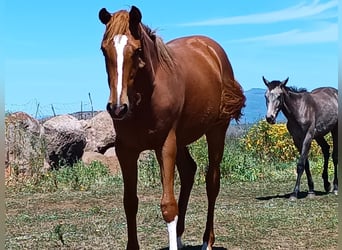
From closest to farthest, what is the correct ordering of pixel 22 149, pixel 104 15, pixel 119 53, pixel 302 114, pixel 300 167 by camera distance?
1. pixel 119 53
2. pixel 104 15
3. pixel 300 167
4. pixel 302 114
5. pixel 22 149

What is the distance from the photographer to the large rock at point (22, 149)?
11344 mm

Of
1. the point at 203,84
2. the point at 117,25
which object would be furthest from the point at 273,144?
the point at 117,25

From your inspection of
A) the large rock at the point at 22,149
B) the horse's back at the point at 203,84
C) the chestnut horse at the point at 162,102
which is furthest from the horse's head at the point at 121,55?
the large rock at the point at 22,149

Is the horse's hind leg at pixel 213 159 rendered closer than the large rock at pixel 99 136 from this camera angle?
Yes

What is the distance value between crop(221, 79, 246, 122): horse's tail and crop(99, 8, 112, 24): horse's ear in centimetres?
168

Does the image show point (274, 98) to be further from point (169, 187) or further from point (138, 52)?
point (138, 52)

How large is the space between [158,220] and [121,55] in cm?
384

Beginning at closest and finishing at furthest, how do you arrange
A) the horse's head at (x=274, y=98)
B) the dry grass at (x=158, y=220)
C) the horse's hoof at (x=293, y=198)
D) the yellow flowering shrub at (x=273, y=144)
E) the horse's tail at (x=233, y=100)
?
the horse's tail at (x=233, y=100) → the dry grass at (x=158, y=220) → the horse's hoof at (x=293, y=198) → the horse's head at (x=274, y=98) → the yellow flowering shrub at (x=273, y=144)

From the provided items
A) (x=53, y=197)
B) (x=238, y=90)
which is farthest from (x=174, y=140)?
(x=53, y=197)

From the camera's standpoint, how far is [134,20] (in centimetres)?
397

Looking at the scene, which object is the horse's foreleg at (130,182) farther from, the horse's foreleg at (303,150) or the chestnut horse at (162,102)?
the horse's foreleg at (303,150)

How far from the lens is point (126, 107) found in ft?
12.1

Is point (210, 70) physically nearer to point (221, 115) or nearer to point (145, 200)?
point (221, 115)

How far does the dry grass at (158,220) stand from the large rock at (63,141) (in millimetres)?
2600
